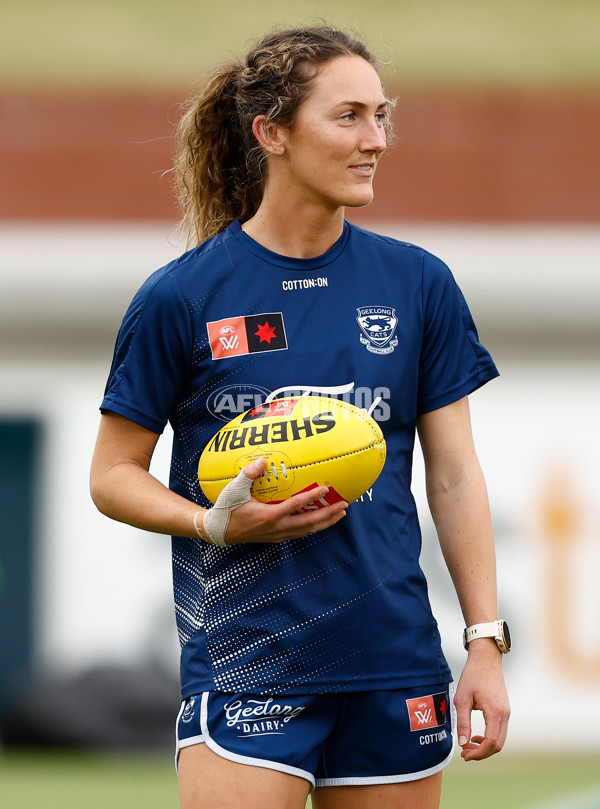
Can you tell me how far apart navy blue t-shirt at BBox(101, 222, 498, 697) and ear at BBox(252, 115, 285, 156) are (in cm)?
20

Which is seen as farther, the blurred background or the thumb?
the blurred background

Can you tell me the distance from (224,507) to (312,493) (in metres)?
0.17

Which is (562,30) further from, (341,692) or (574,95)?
(341,692)

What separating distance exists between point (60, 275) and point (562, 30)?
601 centimetres

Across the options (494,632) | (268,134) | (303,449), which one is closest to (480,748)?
(494,632)

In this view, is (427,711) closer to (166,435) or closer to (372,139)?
(372,139)

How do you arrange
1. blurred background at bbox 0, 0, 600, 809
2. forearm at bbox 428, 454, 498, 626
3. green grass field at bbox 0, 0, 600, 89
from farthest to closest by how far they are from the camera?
green grass field at bbox 0, 0, 600, 89, blurred background at bbox 0, 0, 600, 809, forearm at bbox 428, 454, 498, 626

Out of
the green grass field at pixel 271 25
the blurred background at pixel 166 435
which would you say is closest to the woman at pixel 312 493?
the blurred background at pixel 166 435

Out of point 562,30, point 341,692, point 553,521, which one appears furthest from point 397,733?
point 562,30

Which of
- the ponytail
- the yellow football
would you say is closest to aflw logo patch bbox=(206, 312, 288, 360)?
the yellow football

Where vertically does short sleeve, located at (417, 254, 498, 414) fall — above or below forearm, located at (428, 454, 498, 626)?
above

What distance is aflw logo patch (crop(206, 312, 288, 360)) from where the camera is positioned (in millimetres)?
2598

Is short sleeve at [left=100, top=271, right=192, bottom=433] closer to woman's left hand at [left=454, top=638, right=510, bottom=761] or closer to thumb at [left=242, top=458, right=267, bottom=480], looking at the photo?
thumb at [left=242, top=458, right=267, bottom=480]

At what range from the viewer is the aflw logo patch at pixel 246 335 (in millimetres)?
2598
